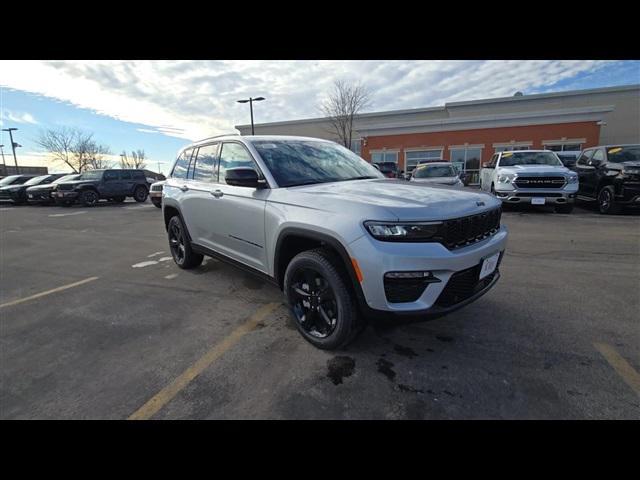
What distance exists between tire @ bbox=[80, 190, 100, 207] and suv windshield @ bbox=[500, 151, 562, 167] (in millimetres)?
18611

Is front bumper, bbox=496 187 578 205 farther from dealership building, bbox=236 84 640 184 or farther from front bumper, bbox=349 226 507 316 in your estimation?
dealership building, bbox=236 84 640 184

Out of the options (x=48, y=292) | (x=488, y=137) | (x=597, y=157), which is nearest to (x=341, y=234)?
(x=48, y=292)

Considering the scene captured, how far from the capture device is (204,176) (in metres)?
4.18

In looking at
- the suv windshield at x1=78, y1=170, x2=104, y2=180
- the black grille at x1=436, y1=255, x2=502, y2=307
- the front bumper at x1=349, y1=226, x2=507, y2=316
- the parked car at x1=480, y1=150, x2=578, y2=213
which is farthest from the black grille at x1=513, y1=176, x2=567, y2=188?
the suv windshield at x1=78, y1=170, x2=104, y2=180

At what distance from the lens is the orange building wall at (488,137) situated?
22.7m

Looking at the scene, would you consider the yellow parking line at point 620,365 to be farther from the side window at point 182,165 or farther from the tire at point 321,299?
the side window at point 182,165

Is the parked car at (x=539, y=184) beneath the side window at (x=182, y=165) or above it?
beneath

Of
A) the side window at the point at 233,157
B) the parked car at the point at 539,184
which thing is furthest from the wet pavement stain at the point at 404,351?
the parked car at the point at 539,184

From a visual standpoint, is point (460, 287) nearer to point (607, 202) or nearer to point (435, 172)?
point (607, 202)

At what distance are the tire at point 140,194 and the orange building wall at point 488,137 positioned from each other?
59.1ft

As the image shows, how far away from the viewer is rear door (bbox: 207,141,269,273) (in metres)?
3.15

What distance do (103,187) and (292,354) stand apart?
18.6 m

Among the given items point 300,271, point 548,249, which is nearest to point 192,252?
point 300,271
